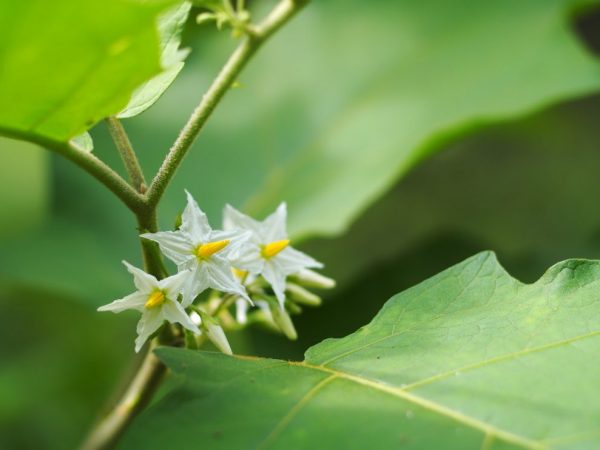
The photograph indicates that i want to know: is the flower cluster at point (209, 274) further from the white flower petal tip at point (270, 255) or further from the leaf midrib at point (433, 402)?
the leaf midrib at point (433, 402)

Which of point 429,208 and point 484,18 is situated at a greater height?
point 484,18

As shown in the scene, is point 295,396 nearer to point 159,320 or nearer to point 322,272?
point 159,320

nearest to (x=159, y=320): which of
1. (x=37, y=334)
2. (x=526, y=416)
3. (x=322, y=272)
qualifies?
(x=526, y=416)

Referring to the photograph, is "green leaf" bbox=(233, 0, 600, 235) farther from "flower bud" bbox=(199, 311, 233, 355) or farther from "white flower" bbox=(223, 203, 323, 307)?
"flower bud" bbox=(199, 311, 233, 355)

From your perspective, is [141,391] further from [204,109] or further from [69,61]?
[69,61]

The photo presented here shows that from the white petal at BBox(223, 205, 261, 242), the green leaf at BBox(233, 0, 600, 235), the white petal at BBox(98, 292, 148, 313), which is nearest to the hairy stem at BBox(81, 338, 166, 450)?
the white petal at BBox(98, 292, 148, 313)

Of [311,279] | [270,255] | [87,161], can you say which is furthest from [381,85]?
[87,161]

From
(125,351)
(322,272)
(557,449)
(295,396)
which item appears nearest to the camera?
(557,449)
